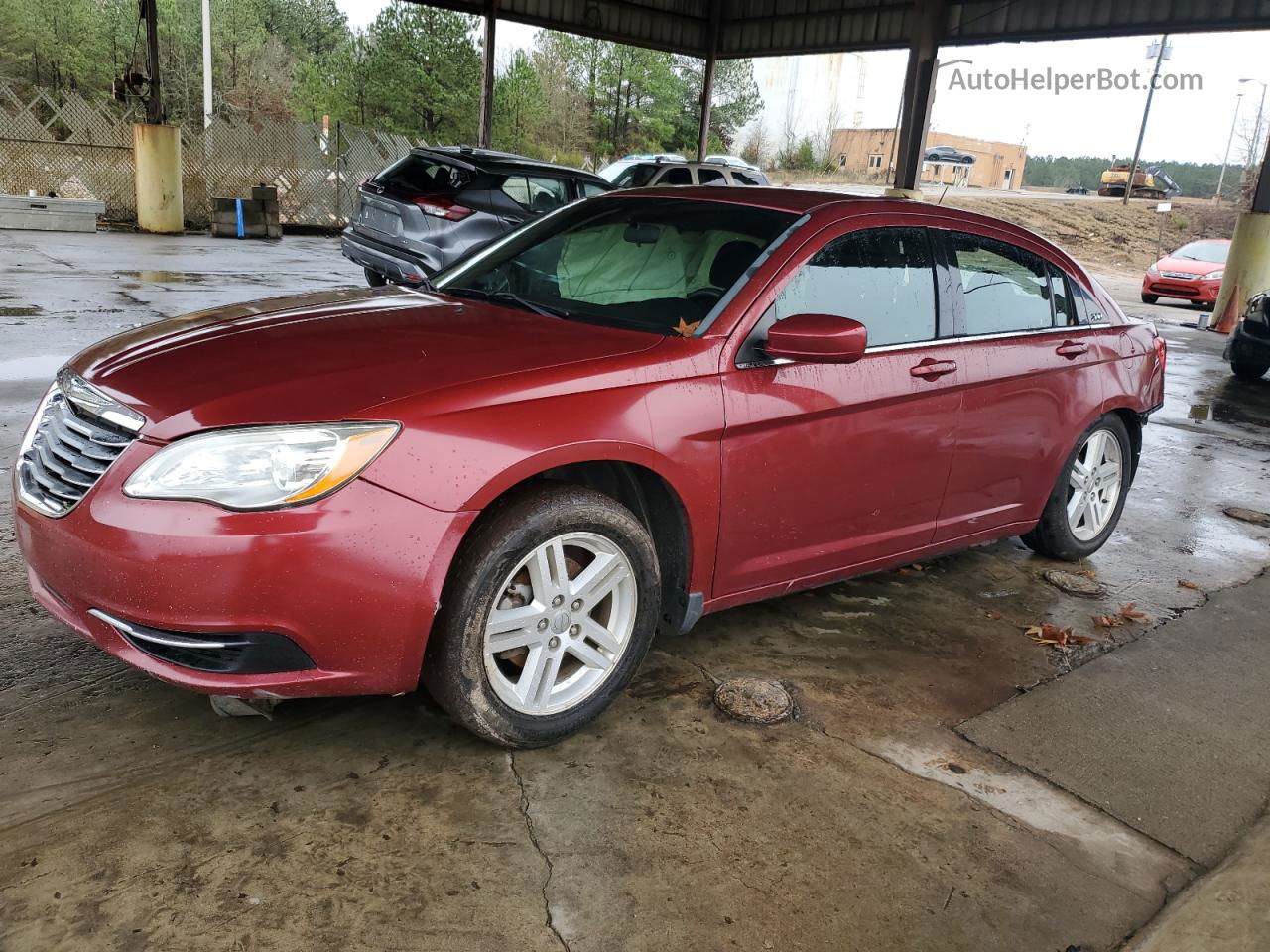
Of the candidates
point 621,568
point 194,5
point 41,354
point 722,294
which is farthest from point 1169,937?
point 194,5

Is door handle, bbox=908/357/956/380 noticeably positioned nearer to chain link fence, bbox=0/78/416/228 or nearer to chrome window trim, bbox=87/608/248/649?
chrome window trim, bbox=87/608/248/649

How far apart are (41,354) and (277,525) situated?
621cm

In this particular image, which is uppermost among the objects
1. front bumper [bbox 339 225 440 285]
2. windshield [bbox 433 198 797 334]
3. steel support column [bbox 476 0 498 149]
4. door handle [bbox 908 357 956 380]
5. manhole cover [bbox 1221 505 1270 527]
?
steel support column [bbox 476 0 498 149]

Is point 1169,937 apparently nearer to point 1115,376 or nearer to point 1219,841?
point 1219,841

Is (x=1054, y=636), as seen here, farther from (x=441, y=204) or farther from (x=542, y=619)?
(x=441, y=204)

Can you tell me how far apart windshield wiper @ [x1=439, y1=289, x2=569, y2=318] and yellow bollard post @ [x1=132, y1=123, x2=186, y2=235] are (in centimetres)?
1635

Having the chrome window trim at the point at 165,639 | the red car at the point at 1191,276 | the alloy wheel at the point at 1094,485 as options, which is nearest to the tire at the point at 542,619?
the chrome window trim at the point at 165,639

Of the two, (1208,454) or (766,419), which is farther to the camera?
(1208,454)

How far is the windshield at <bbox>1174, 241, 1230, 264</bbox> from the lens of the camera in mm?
20969

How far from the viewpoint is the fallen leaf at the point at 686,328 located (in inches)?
126

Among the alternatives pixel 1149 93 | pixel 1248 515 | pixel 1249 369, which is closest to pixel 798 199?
pixel 1248 515

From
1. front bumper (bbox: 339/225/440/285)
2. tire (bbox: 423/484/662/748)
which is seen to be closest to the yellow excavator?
front bumper (bbox: 339/225/440/285)

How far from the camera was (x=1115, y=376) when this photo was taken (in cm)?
475

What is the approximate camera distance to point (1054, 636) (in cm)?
416
